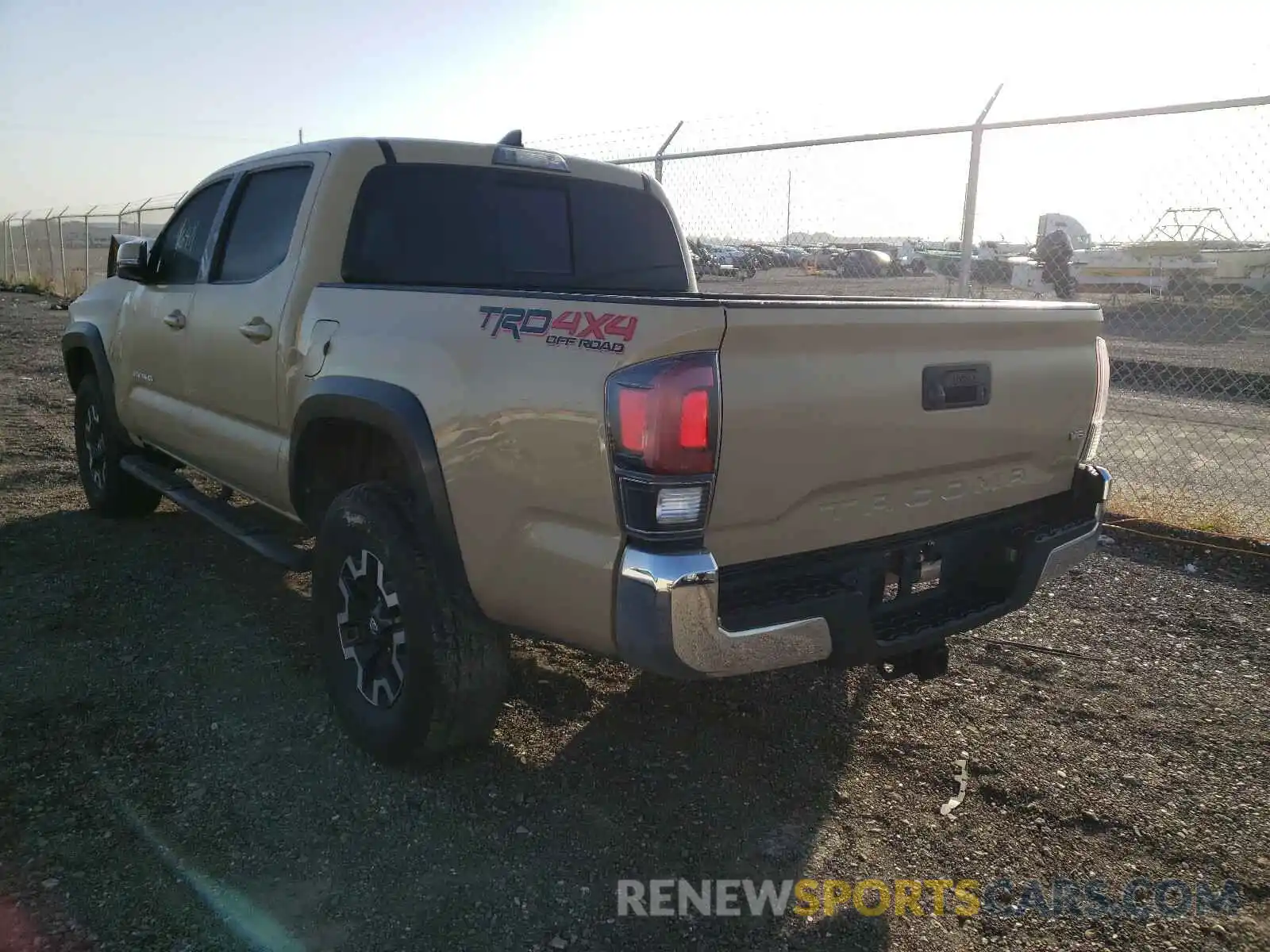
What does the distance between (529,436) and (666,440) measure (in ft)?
1.43

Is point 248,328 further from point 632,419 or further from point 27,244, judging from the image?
point 27,244

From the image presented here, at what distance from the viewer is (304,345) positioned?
344cm

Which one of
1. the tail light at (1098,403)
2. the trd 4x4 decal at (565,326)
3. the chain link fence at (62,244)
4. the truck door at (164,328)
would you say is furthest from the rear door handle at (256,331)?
the chain link fence at (62,244)

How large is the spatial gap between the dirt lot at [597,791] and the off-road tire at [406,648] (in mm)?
184

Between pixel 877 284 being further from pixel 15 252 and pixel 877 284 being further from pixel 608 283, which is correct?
pixel 15 252

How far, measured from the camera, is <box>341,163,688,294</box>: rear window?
12.0 feet

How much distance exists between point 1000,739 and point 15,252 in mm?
37649

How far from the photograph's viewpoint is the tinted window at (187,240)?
15.0 feet

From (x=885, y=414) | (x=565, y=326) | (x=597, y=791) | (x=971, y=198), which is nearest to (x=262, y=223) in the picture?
(x=565, y=326)

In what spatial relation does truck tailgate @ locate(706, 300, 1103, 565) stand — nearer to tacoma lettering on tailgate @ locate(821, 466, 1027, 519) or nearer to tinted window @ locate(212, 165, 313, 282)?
tacoma lettering on tailgate @ locate(821, 466, 1027, 519)

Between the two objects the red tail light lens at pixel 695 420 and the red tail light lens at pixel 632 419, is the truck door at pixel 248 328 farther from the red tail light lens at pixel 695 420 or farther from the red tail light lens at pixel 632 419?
the red tail light lens at pixel 695 420

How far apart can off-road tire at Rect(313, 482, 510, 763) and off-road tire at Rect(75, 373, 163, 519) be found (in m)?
2.99

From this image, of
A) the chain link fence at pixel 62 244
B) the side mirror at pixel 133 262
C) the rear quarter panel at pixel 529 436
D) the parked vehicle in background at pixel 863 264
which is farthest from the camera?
the chain link fence at pixel 62 244

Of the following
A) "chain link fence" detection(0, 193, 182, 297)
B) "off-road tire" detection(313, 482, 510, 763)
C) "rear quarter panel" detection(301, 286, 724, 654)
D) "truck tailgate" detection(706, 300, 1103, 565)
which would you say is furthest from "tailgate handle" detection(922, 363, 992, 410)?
"chain link fence" detection(0, 193, 182, 297)
